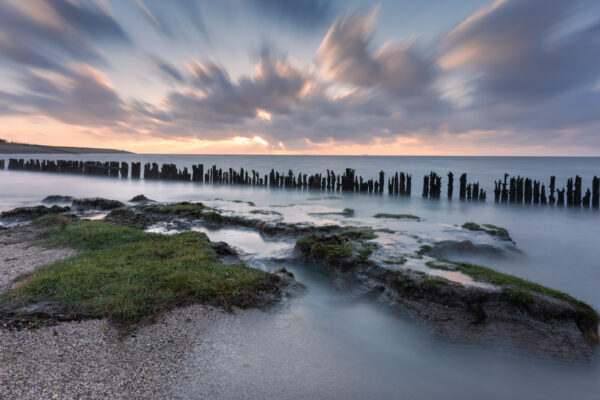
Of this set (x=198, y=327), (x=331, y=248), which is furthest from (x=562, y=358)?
(x=198, y=327)

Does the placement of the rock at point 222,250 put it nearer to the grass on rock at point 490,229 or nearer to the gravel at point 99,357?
the gravel at point 99,357

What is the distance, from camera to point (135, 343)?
369 centimetres

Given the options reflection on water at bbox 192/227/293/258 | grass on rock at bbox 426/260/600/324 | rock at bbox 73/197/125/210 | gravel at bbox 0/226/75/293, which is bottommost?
reflection on water at bbox 192/227/293/258

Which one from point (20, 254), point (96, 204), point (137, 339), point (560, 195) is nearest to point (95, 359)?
point (137, 339)

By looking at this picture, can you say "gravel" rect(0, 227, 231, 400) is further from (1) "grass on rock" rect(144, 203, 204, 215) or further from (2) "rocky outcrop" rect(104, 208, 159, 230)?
(1) "grass on rock" rect(144, 203, 204, 215)

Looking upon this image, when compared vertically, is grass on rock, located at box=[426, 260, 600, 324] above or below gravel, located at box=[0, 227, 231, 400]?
above

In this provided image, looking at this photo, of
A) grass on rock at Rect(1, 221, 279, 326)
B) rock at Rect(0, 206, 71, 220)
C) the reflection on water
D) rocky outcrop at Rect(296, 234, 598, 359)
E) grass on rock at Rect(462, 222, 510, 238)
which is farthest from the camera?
rock at Rect(0, 206, 71, 220)

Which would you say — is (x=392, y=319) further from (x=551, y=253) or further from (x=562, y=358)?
(x=551, y=253)

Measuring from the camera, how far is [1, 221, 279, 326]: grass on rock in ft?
14.4

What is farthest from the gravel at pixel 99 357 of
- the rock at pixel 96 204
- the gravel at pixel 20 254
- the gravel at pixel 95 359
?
the rock at pixel 96 204

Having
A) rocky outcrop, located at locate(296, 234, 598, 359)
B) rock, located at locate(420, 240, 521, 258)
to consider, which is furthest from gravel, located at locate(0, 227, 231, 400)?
rock, located at locate(420, 240, 521, 258)

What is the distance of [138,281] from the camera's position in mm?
5109

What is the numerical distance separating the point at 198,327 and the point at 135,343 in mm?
799

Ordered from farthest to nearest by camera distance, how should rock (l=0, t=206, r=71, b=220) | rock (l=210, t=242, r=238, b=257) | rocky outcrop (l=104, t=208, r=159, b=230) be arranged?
rock (l=0, t=206, r=71, b=220), rocky outcrop (l=104, t=208, r=159, b=230), rock (l=210, t=242, r=238, b=257)
